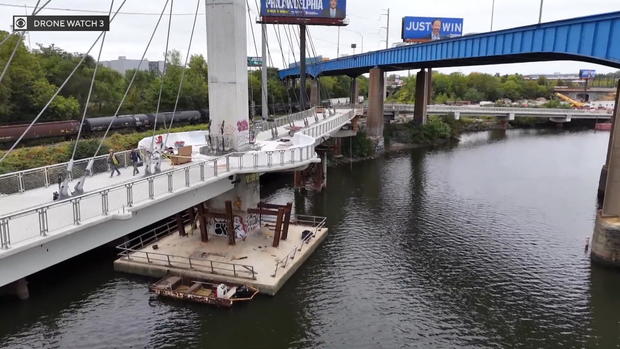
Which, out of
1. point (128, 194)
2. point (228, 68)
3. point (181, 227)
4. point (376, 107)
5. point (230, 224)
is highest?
point (228, 68)

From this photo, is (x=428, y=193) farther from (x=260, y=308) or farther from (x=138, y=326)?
(x=138, y=326)

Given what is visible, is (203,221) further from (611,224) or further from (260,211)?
(611,224)

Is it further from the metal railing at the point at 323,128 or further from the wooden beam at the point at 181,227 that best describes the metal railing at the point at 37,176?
the metal railing at the point at 323,128

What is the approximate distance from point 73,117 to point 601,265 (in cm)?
5309

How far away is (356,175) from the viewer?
5112cm

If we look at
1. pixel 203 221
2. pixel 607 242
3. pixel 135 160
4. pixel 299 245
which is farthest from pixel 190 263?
pixel 607 242

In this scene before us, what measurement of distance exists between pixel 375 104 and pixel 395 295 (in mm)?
48666

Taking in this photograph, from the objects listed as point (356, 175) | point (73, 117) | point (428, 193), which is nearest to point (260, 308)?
point (428, 193)

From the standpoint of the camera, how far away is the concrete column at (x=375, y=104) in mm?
68062

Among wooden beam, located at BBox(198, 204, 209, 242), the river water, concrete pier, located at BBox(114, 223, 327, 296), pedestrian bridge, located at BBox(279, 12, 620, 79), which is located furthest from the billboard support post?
wooden beam, located at BBox(198, 204, 209, 242)

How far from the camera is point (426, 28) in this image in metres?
85.1

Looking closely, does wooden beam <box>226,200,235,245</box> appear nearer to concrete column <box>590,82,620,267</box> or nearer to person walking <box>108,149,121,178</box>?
person walking <box>108,149,121,178</box>

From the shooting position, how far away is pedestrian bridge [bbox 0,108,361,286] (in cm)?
1342

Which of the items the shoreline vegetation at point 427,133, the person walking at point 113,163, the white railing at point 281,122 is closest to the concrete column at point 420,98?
the shoreline vegetation at point 427,133
